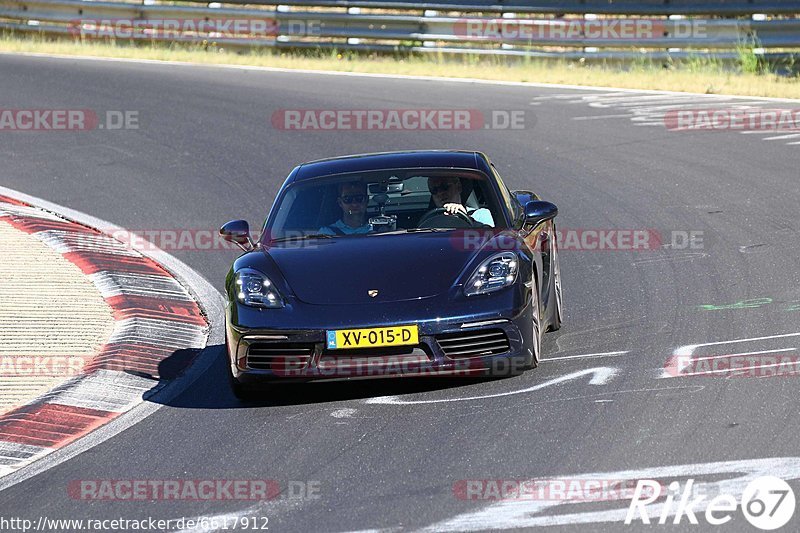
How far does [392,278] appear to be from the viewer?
7.22 metres

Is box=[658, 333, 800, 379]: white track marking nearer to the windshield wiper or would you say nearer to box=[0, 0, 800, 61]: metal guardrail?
the windshield wiper

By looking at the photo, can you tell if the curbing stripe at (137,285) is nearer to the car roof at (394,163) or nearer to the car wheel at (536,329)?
the car roof at (394,163)

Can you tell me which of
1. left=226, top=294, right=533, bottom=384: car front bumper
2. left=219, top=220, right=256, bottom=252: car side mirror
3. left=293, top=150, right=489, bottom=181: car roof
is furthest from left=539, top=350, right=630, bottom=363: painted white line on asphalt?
left=219, top=220, right=256, bottom=252: car side mirror

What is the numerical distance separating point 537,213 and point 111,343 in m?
2.87

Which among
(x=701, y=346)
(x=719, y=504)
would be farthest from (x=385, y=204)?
(x=719, y=504)

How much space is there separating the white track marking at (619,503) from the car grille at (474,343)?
1.51m

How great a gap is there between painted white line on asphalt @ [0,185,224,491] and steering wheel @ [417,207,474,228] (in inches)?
63.5

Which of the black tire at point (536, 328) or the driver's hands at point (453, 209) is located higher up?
the driver's hands at point (453, 209)

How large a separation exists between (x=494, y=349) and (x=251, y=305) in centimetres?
137

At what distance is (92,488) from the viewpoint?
5891mm

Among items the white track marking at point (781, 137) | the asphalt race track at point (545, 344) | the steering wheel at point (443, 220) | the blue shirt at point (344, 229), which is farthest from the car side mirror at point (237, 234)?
the white track marking at point (781, 137)

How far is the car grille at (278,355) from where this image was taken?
696 cm

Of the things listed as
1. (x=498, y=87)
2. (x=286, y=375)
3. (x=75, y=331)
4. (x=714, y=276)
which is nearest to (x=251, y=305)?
(x=286, y=375)

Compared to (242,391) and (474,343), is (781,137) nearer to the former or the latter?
(474,343)
